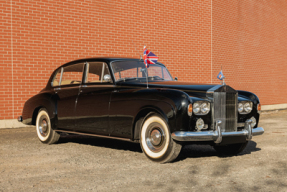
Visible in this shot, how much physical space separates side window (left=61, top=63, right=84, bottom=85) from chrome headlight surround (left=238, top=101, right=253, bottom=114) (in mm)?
2961

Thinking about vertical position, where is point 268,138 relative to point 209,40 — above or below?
below

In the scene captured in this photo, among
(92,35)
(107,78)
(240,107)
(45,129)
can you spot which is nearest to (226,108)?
(240,107)

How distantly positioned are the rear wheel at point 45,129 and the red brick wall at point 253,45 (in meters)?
8.81

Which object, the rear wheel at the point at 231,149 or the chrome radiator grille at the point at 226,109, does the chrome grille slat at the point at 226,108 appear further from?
the rear wheel at the point at 231,149

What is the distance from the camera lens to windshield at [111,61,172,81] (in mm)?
6484

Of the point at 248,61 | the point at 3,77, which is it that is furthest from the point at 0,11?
the point at 248,61

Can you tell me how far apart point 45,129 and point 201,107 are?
3.68 metres

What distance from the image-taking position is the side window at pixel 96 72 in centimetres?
661

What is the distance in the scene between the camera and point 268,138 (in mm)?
8336

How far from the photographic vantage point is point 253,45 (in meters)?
17.6

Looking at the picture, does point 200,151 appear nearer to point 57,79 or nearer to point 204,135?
point 204,135

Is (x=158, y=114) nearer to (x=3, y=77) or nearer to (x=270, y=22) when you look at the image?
(x=3, y=77)

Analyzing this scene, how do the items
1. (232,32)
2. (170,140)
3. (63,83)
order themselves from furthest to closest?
(232,32) < (63,83) < (170,140)

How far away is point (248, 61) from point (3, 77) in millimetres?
11182
